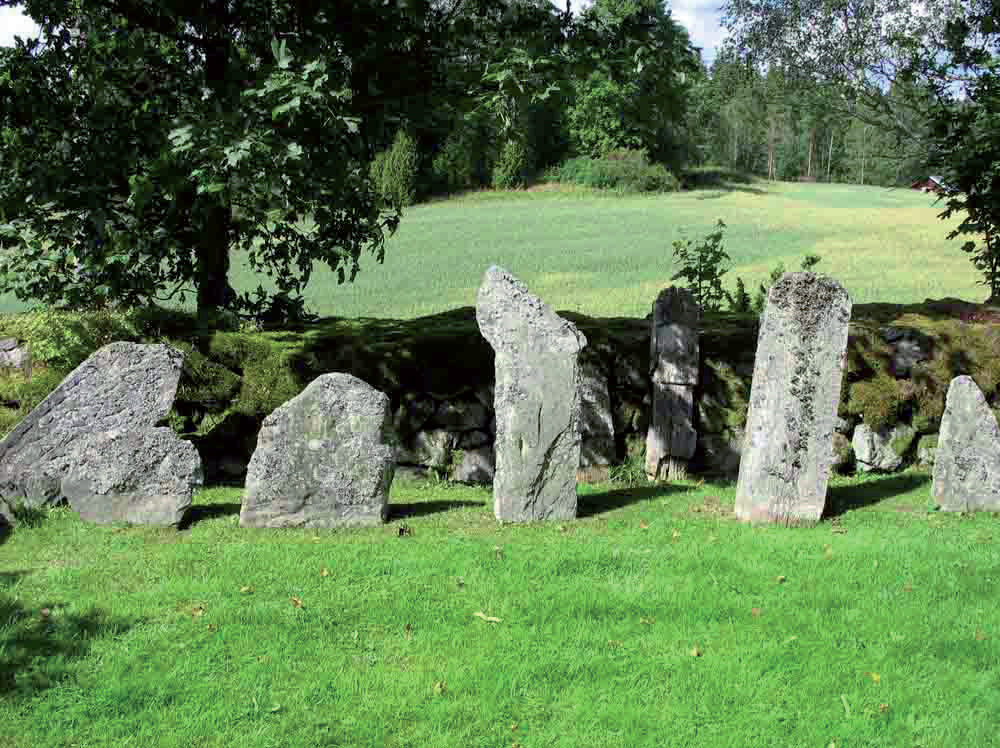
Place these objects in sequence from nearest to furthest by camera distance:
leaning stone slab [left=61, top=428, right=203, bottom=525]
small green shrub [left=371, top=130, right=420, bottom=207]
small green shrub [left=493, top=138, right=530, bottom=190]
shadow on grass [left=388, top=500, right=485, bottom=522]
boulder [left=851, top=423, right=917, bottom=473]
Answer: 1. leaning stone slab [left=61, top=428, right=203, bottom=525]
2. shadow on grass [left=388, top=500, right=485, bottom=522]
3. boulder [left=851, top=423, right=917, bottom=473]
4. small green shrub [left=371, top=130, right=420, bottom=207]
5. small green shrub [left=493, top=138, right=530, bottom=190]

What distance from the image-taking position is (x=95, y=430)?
9.11 metres

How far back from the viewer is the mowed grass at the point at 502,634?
586cm

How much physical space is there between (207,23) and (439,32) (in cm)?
268

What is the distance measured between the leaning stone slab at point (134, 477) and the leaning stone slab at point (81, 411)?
0.68 feet

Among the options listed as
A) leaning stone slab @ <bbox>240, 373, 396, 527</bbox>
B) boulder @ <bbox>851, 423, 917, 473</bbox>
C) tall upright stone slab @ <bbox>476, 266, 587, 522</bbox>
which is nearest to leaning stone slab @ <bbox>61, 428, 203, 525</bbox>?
leaning stone slab @ <bbox>240, 373, 396, 527</bbox>

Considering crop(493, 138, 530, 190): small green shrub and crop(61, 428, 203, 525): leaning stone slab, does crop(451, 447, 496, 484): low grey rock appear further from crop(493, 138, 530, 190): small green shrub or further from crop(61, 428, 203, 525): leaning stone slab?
crop(493, 138, 530, 190): small green shrub

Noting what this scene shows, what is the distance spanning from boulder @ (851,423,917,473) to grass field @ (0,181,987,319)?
11628 mm

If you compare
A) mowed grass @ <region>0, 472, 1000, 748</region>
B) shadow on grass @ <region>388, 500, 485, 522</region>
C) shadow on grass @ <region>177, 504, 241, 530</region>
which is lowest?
shadow on grass @ <region>388, 500, 485, 522</region>

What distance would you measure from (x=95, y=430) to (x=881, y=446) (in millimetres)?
9175

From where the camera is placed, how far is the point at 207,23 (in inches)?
420

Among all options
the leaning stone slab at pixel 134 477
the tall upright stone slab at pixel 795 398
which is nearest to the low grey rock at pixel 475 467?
the tall upright stone slab at pixel 795 398

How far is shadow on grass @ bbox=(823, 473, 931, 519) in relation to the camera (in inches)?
404

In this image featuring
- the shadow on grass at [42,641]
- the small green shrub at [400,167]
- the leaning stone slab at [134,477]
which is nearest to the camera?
the shadow on grass at [42,641]

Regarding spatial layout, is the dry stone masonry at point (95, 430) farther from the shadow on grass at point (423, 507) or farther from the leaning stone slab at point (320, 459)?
the shadow on grass at point (423, 507)
